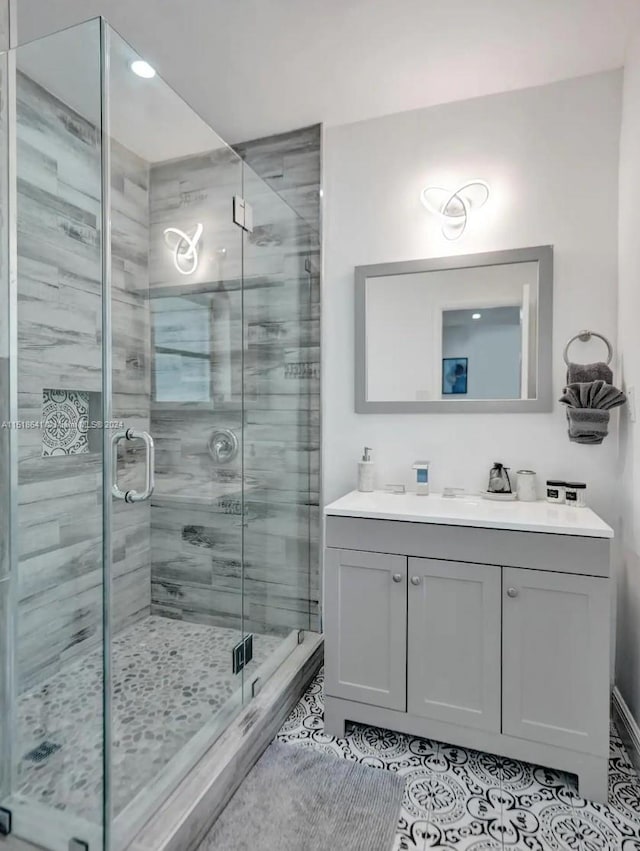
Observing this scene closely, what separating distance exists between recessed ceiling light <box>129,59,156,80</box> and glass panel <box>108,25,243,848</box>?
0.04ft

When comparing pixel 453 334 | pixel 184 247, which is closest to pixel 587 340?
pixel 453 334

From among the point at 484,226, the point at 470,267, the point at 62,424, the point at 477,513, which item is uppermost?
the point at 484,226

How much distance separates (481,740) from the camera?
1.57 meters

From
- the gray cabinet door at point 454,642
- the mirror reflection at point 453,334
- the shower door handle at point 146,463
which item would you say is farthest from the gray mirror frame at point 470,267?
the shower door handle at point 146,463

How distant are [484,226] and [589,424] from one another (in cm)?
94

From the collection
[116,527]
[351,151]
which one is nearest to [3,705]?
[116,527]

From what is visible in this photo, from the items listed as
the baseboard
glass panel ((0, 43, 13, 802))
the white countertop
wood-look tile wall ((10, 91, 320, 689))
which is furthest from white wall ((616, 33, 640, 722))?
glass panel ((0, 43, 13, 802))

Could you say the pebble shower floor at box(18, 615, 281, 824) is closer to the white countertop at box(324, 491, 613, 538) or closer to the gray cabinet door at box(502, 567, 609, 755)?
the white countertop at box(324, 491, 613, 538)

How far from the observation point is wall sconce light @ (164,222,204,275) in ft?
6.19

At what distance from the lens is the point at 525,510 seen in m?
1.74

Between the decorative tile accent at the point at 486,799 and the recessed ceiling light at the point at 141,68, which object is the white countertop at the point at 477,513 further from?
the recessed ceiling light at the point at 141,68

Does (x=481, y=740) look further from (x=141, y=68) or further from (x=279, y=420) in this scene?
(x=141, y=68)

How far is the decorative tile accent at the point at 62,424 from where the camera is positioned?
138 cm

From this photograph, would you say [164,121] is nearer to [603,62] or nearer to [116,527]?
[116,527]
